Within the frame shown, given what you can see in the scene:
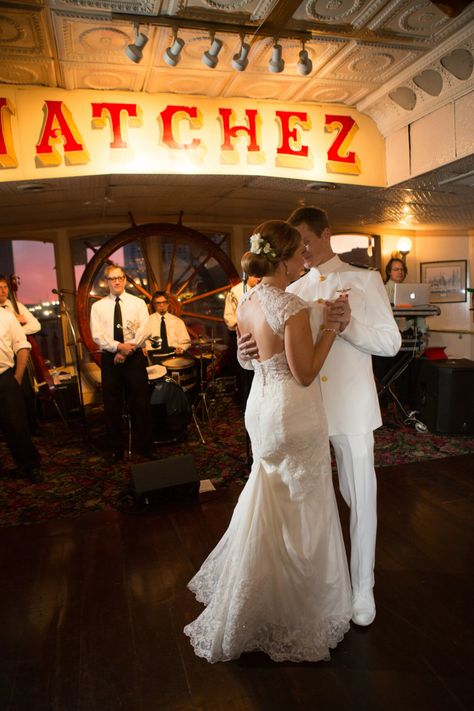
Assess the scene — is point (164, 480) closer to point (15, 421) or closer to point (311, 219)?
point (15, 421)

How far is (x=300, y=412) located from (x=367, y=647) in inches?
38.9

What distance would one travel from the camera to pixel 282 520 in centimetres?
193

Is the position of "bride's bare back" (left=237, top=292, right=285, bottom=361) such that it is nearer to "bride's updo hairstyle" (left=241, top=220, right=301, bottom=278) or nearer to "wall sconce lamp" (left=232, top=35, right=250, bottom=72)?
"bride's updo hairstyle" (left=241, top=220, right=301, bottom=278)

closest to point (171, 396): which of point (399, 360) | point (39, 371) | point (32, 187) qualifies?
point (39, 371)

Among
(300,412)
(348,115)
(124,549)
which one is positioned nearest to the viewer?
(300,412)

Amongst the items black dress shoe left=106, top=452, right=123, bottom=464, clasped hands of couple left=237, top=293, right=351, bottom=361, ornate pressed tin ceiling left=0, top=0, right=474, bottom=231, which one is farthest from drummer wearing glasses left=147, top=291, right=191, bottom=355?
clasped hands of couple left=237, top=293, right=351, bottom=361

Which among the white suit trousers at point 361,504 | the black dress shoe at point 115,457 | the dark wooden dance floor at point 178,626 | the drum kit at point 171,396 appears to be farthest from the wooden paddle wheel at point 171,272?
the white suit trousers at point 361,504

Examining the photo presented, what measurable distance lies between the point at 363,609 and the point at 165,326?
4.75m

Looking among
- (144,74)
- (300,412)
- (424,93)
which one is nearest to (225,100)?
(144,74)

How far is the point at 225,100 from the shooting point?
4.32 metres

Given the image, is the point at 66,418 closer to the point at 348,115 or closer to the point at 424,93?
the point at 348,115

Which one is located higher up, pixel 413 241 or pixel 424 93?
pixel 424 93

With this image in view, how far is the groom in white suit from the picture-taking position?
2033 mm

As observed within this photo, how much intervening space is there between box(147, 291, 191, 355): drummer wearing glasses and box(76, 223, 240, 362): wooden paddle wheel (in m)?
0.28
